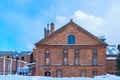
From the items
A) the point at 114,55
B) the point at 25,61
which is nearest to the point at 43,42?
the point at 114,55

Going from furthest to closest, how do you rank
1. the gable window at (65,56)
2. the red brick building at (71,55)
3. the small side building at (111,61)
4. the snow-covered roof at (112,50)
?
1. the snow-covered roof at (112,50)
2. the small side building at (111,61)
3. the gable window at (65,56)
4. the red brick building at (71,55)

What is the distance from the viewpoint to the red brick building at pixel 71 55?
60.6m

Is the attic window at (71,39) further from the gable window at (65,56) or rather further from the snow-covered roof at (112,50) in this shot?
the snow-covered roof at (112,50)

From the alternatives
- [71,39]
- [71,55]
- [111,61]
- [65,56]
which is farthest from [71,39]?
[111,61]

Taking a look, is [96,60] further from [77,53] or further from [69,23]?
[69,23]

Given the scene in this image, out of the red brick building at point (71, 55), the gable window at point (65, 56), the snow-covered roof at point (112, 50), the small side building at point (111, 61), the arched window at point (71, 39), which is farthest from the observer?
the snow-covered roof at point (112, 50)

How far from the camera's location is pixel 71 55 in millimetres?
61125

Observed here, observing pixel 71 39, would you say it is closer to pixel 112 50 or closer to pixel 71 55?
pixel 71 55

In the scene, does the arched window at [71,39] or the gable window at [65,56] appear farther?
the arched window at [71,39]

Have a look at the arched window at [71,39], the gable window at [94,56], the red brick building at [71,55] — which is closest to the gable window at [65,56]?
the red brick building at [71,55]

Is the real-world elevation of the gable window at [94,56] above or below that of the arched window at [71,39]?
below

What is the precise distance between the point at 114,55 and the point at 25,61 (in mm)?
34111

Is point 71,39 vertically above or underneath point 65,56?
above

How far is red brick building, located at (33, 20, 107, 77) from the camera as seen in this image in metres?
60.6
